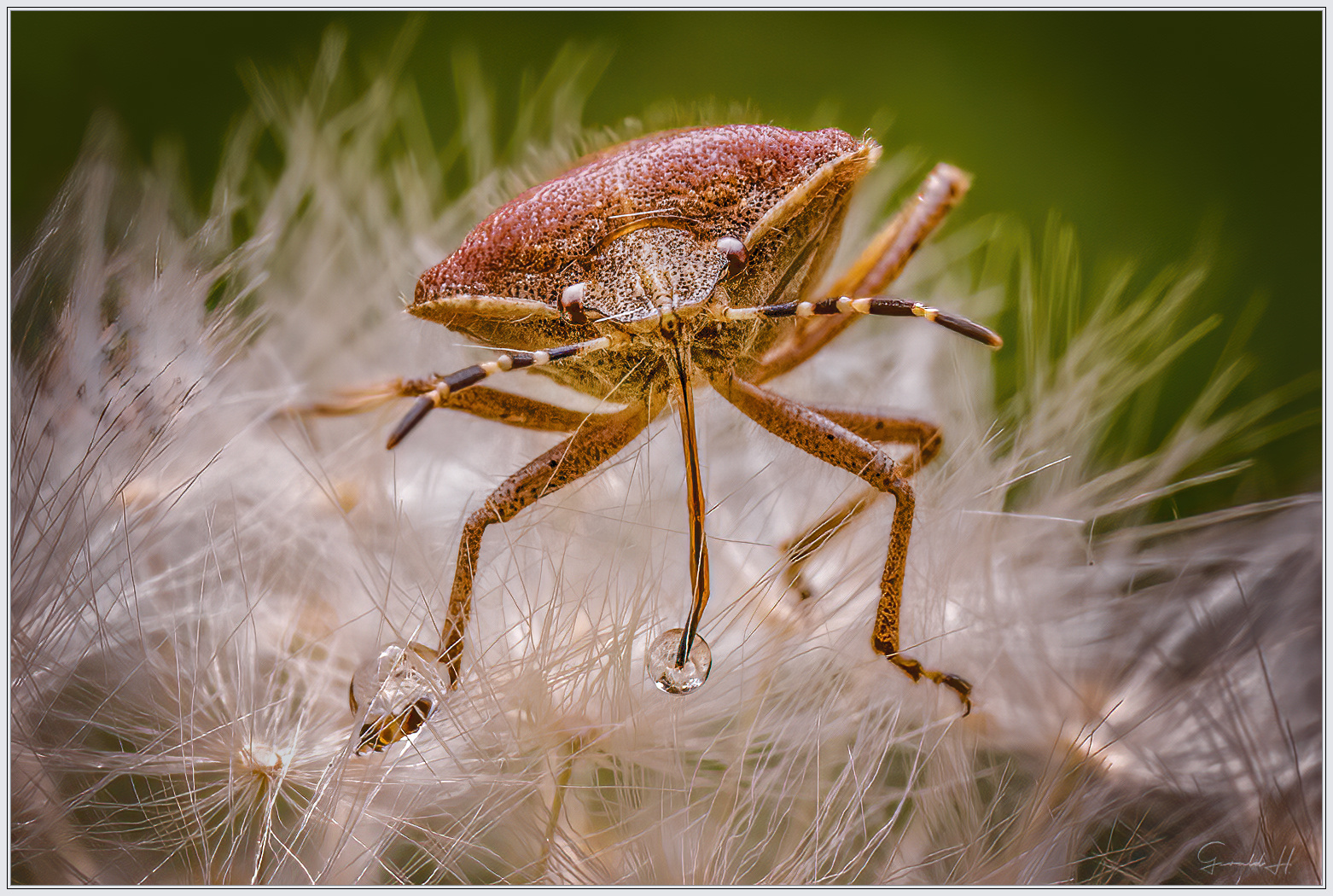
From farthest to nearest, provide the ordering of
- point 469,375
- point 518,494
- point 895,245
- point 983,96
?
point 983,96 → point 895,245 → point 518,494 → point 469,375

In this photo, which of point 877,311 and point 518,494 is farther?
point 518,494

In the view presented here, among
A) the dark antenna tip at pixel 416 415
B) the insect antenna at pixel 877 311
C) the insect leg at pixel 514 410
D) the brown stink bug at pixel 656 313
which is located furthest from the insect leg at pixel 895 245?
the dark antenna tip at pixel 416 415

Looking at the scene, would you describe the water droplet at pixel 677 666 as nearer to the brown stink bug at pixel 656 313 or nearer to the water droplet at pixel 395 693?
the brown stink bug at pixel 656 313

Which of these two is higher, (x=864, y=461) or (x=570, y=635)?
(x=864, y=461)

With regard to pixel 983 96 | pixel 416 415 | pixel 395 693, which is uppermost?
pixel 983 96

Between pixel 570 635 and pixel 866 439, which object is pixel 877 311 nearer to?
pixel 866 439

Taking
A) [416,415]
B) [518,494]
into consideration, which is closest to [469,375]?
[416,415]

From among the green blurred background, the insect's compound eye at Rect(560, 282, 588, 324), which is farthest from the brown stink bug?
the green blurred background

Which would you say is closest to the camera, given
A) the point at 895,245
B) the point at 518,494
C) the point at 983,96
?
the point at 518,494
